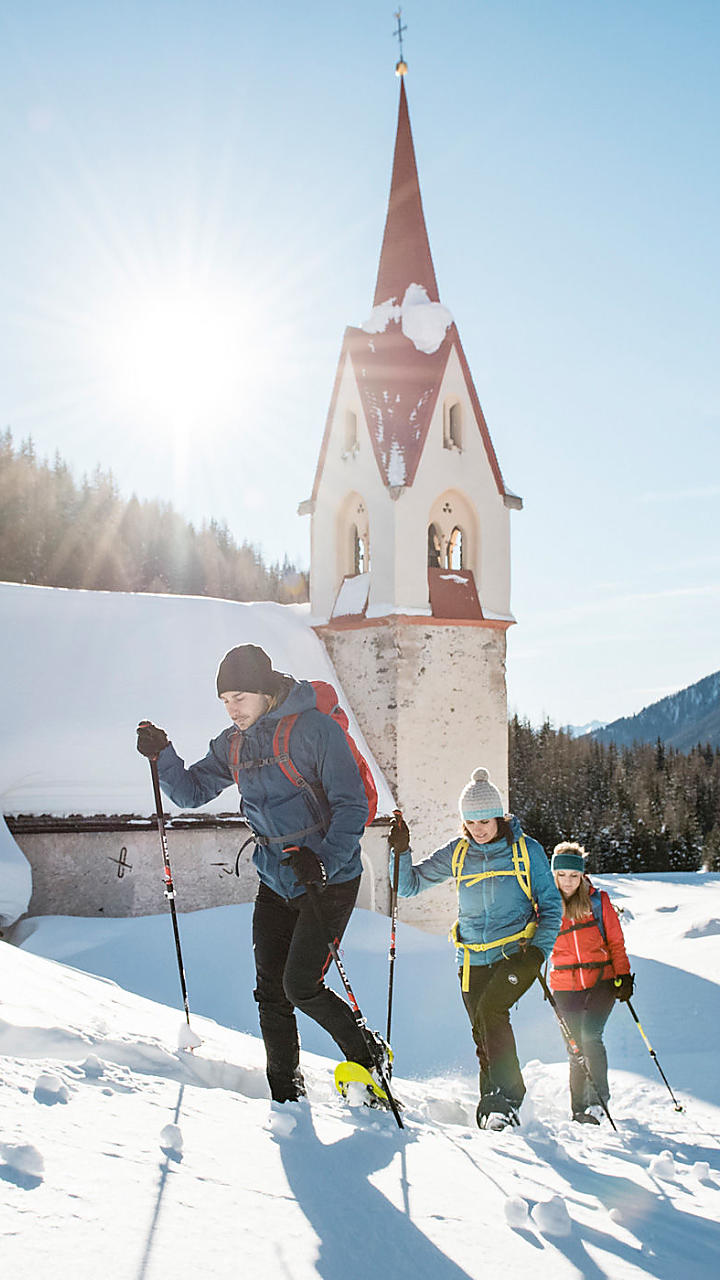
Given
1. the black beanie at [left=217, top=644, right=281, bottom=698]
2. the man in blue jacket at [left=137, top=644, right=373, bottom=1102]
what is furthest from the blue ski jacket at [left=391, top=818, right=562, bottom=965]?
the black beanie at [left=217, top=644, right=281, bottom=698]

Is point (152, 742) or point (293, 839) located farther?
point (152, 742)

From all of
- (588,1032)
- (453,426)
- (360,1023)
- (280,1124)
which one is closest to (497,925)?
(360,1023)

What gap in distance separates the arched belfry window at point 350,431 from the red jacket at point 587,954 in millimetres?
13436

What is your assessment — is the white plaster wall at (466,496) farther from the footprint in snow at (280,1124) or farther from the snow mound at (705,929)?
the footprint in snow at (280,1124)

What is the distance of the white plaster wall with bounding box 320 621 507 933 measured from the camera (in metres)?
15.8

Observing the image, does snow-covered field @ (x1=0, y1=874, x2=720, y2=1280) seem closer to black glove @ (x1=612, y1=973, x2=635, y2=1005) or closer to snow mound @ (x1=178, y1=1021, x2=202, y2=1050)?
snow mound @ (x1=178, y1=1021, x2=202, y2=1050)

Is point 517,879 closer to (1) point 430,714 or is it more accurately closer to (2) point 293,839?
(2) point 293,839

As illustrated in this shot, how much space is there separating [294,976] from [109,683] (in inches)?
430

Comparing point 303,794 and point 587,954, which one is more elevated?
point 303,794

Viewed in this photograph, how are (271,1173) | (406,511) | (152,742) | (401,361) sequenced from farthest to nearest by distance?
1. (401,361)
2. (406,511)
3. (152,742)
4. (271,1173)

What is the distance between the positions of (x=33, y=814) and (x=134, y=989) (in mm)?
3804

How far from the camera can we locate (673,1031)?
909 cm

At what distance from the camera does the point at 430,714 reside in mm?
16125

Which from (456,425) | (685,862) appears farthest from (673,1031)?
(685,862)
